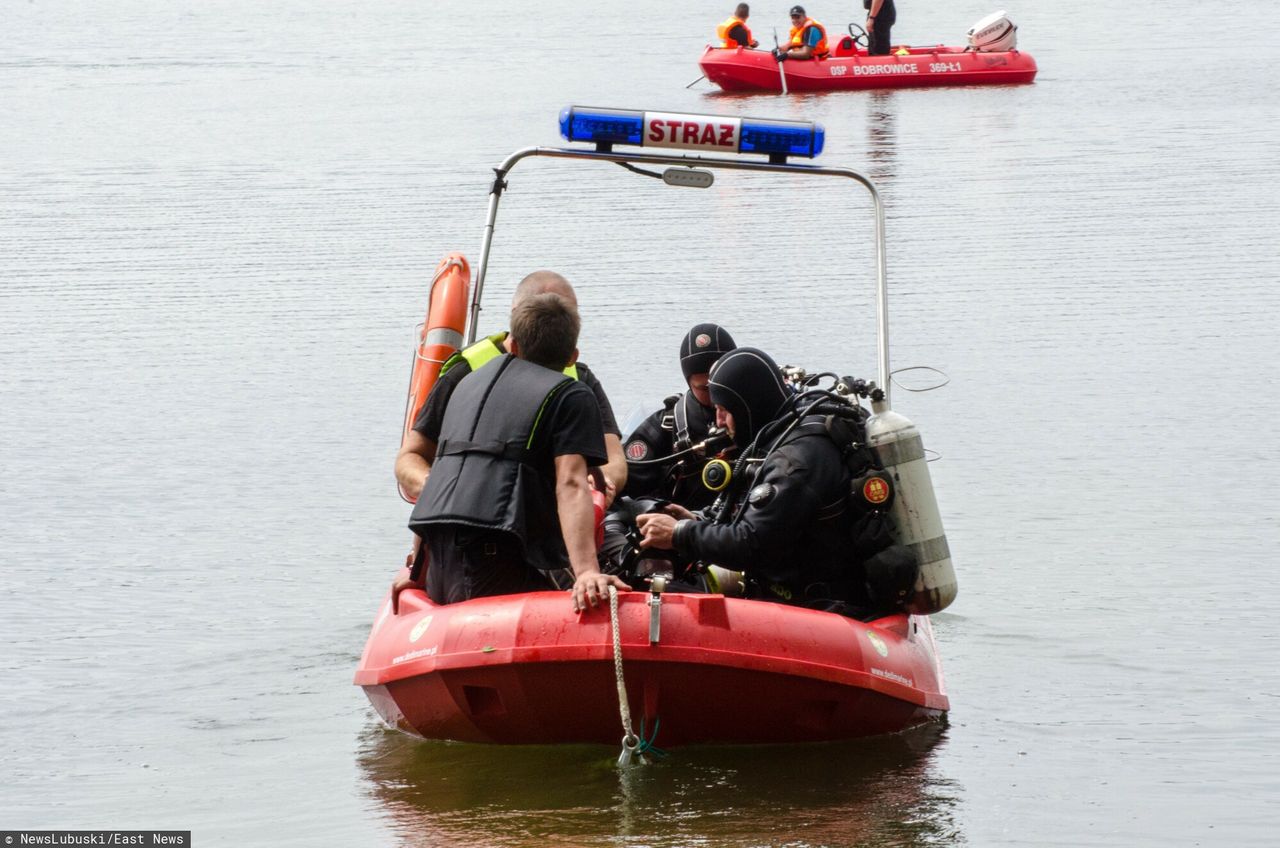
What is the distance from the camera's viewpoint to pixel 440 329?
6.95 meters

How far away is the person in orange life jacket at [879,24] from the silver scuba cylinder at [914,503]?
2226 cm

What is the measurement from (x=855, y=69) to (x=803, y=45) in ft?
3.21

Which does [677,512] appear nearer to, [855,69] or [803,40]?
[803,40]

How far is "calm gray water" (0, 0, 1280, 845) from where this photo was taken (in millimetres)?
5492

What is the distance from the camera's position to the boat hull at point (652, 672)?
481cm

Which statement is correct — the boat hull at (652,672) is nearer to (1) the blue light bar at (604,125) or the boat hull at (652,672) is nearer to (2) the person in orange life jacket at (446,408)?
(2) the person in orange life jacket at (446,408)

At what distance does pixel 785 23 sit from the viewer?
4778 centimetres

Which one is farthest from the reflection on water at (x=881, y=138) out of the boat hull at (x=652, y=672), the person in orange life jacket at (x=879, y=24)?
the boat hull at (x=652, y=672)

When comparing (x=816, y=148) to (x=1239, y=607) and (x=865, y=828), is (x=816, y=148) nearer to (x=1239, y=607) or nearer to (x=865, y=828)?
(x=865, y=828)

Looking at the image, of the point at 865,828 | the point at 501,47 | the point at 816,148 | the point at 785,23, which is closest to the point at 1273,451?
the point at 816,148

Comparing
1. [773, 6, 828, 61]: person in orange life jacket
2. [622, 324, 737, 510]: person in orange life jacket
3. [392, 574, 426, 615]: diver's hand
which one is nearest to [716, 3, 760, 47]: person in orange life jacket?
[773, 6, 828, 61]: person in orange life jacket

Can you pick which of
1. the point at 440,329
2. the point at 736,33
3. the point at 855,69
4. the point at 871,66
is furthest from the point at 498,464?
the point at 736,33

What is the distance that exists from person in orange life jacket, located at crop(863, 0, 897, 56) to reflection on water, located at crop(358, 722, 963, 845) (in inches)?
886

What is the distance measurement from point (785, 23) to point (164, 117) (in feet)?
76.3
